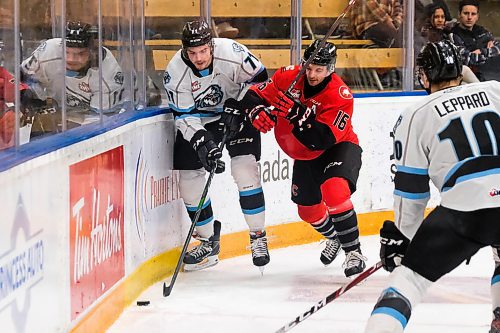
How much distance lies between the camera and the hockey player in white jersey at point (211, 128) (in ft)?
15.5

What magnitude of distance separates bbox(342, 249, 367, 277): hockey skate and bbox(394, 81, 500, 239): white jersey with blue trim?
1913mm

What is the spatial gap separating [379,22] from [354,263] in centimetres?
203

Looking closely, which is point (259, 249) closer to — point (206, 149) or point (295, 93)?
point (206, 149)

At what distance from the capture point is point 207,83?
190 inches

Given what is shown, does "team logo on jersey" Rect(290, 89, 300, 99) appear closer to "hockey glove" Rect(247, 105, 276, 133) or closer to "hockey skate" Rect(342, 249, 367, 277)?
"hockey glove" Rect(247, 105, 276, 133)

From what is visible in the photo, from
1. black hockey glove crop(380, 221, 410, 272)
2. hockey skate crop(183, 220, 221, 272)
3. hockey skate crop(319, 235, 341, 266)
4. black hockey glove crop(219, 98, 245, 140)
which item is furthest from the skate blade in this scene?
black hockey glove crop(380, 221, 410, 272)

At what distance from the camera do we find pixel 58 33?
3553 mm

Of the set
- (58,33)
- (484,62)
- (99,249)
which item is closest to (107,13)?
(58,33)

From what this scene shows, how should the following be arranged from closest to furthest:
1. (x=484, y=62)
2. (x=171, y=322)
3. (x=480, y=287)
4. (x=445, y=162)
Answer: (x=445, y=162)
(x=171, y=322)
(x=480, y=287)
(x=484, y=62)

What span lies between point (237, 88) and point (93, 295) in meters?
1.49

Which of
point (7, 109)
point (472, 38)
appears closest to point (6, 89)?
point (7, 109)

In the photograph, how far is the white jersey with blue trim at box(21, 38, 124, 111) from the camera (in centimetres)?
328

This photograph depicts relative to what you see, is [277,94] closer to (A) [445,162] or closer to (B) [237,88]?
(B) [237,88]

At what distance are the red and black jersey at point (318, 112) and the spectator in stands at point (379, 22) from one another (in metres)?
1.55
